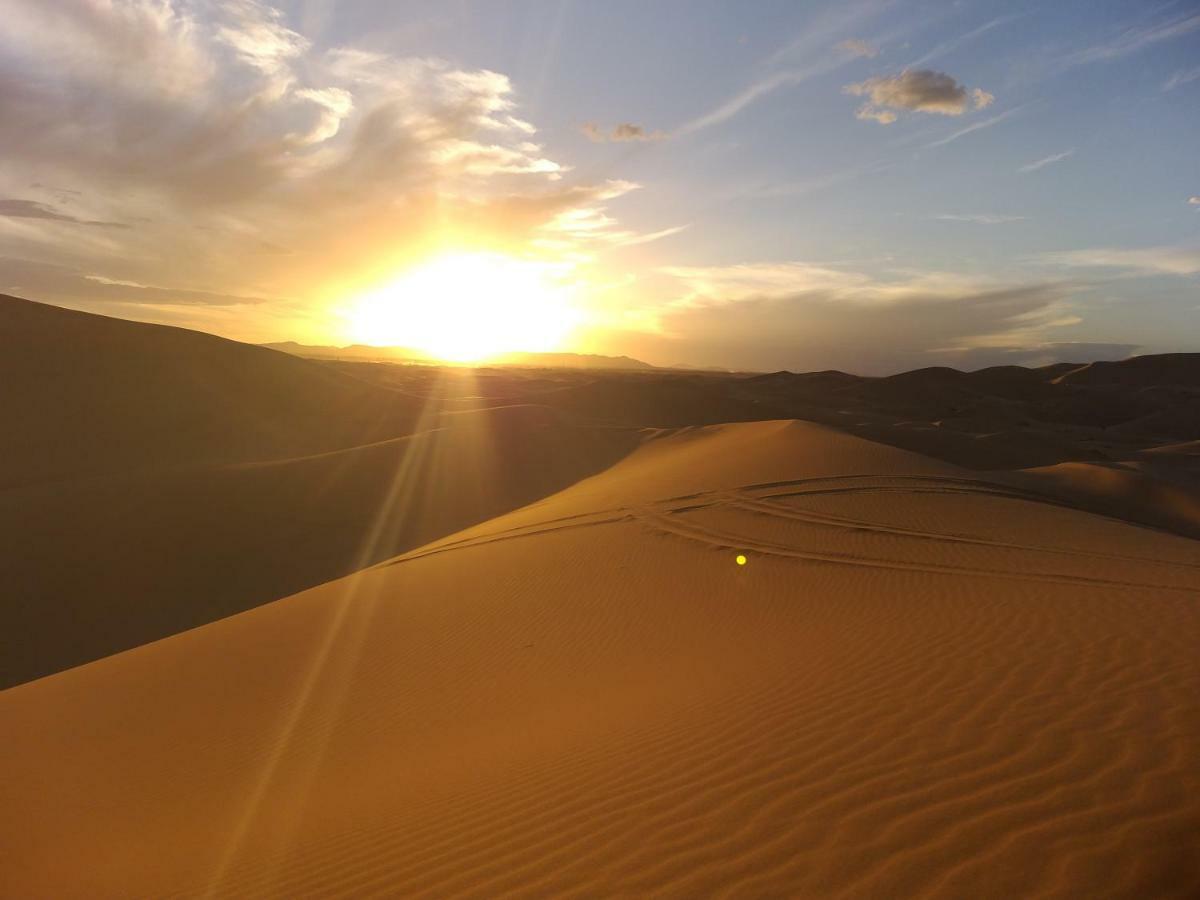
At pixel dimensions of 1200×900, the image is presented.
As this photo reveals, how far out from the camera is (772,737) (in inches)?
174

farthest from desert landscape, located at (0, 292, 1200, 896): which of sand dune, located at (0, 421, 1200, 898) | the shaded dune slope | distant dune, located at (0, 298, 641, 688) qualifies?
the shaded dune slope

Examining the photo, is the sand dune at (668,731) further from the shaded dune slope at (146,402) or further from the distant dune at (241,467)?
the shaded dune slope at (146,402)

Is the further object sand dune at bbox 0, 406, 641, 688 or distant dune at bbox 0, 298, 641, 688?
distant dune at bbox 0, 298, 641, 688

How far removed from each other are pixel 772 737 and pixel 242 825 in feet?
12.9

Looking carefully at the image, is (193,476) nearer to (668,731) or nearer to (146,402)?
(146,402)

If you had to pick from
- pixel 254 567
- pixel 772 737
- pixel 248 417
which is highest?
pixel 248 417

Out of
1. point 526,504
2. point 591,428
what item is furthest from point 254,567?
point 591,428

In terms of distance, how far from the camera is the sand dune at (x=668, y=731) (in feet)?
10.5

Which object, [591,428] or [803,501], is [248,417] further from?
[803,501]

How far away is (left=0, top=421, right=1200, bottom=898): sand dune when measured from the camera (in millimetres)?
3209

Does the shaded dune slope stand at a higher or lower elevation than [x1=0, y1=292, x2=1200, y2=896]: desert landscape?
higher

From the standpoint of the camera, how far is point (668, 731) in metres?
4.81

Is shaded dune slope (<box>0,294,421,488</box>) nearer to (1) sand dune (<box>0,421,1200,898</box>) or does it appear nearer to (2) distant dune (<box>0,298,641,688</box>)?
(2) distant dune (<box>0,298,641,688</box>)

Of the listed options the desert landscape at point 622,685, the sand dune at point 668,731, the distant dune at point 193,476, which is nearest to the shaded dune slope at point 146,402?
the distant dune at point 193,476
